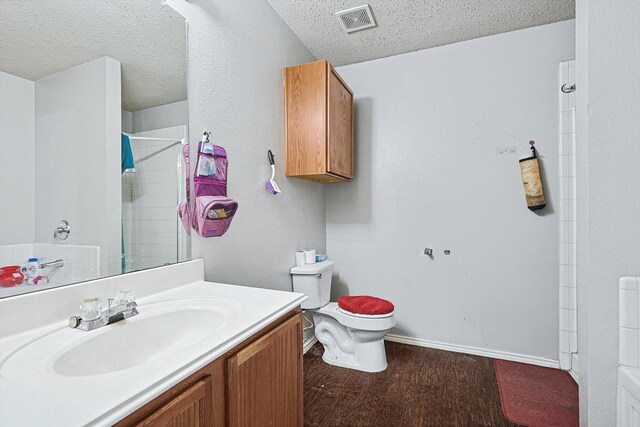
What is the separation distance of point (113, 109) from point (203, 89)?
46cm

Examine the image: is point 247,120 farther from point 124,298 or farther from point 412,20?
point 412,20

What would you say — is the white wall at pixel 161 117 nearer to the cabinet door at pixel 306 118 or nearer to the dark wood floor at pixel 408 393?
the cabinet door at pixel 306 118

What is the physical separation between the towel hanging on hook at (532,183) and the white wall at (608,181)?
1.01 metres

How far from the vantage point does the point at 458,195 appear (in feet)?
7.93

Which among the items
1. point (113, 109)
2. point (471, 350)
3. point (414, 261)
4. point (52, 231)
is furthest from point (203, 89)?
point (471, 350)

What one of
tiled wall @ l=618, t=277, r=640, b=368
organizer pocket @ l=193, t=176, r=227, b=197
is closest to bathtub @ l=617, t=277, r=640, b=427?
tiled wall @ l=618, t=277, r=640, b=368

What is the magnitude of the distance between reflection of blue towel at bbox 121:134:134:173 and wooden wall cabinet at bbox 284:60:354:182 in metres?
1.09

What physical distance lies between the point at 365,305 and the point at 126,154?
1.65m

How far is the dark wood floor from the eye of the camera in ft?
5.40

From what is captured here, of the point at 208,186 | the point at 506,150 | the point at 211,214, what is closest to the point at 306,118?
the point at 208,186

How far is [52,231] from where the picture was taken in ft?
3.15

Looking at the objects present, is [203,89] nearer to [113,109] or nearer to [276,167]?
[113,109]

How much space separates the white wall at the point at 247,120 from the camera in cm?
147

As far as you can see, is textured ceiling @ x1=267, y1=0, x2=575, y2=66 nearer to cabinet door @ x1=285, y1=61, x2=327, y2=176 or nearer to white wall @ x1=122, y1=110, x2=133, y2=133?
cabinet door @ x1=285, y1=61, x2=327, y2=176
